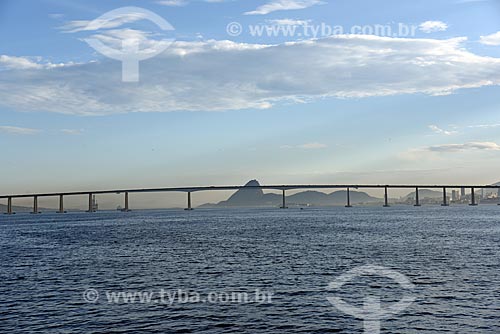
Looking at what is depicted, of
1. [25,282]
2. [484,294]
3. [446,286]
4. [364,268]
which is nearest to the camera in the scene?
[484,294]

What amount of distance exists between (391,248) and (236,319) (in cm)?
3791

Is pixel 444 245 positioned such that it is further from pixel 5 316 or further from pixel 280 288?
pixel 5 316

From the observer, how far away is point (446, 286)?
1467 inches

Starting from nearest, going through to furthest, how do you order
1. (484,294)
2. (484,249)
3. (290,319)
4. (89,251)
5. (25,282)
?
(290,319) → (484,294) → (25,282) → (484,249) → (89,251)

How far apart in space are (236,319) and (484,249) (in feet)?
134

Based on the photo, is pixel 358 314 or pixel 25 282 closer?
pixel 358 314

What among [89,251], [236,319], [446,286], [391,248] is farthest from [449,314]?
[89,251]

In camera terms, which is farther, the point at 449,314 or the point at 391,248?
the point at 391,248

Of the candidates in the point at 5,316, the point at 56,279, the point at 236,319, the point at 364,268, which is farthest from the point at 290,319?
the point at 56,279

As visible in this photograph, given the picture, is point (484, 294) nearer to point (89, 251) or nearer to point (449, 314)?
point (449, 314)

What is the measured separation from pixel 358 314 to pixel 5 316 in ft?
62.8

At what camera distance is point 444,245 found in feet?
219

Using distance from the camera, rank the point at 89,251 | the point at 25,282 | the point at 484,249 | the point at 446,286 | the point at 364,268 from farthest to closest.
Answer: the point at 89,251 < the point at 484,249 < the point at 364,268 < the point at 25,282 < the point at 446,286

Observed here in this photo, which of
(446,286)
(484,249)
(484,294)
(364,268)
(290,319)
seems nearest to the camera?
(290,319)
